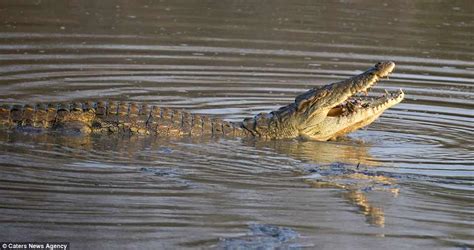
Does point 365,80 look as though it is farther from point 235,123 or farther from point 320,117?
point 235,123

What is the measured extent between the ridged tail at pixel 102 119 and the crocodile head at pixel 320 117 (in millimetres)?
747

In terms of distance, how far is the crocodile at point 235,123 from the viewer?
11.8 m

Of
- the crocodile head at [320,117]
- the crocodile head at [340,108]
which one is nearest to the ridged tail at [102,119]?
the crocodile head at [320,117]

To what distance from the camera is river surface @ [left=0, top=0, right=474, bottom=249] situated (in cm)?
823

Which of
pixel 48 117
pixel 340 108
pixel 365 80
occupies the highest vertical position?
pixel 365 80

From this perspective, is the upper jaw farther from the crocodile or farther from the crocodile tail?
the crocodile tail

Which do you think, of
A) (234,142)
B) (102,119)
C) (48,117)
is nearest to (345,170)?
(234,142)

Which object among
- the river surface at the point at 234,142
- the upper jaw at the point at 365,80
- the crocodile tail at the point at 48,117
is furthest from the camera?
the upper jaw at the point at 365,80

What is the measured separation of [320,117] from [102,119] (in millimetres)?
2436

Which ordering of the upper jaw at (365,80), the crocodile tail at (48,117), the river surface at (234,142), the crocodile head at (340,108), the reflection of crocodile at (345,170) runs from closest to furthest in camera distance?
the river surface at (234,142), the reflection of crocodile at (345,170), the crocodile tail at (48,117), the upper jaw at (365,80), the crocodile head at (340,108)

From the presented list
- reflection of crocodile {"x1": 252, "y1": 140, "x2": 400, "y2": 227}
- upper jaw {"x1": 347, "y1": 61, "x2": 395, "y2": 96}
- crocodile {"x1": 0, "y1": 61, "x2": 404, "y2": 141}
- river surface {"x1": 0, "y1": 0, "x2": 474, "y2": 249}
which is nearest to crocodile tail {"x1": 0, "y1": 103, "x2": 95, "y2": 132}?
crocodile {"x1": 0, "y1": 61, "x2": 404, "y2": 141}

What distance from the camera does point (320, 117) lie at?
12305 millimetres

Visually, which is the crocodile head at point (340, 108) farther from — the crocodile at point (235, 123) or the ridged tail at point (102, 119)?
the ridged tail at point (102, 119)

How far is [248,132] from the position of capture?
40.3 ft
